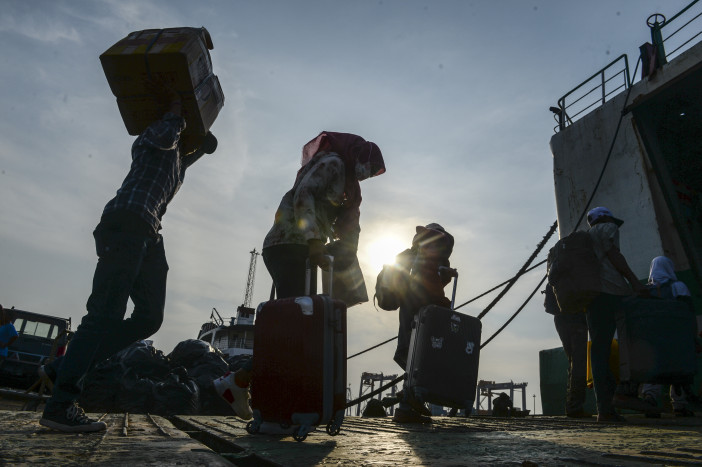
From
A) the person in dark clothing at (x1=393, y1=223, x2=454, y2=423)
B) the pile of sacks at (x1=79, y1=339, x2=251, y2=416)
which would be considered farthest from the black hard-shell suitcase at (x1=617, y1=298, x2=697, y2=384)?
the pile of sacks at (x1=79, y1=339, x2=251, y2=416)

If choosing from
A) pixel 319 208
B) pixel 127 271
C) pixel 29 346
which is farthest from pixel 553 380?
pixel 29 346

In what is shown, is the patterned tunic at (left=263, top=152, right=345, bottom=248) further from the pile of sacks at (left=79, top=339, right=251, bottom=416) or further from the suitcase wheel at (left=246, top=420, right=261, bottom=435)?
the pile of sacks at (left=79, top=339, right=251, bottom=416)

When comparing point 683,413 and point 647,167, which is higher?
point 647,167

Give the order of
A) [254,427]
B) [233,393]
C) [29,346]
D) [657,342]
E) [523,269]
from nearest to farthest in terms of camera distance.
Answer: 1. [254,427]
2. [233,393]
3. [657,342]
4. [523,269]
5. [29,346]

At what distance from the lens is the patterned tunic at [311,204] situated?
2588mm

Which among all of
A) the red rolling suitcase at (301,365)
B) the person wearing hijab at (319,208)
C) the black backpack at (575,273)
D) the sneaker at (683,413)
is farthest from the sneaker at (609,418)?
the red rolling suitcase at (301,365)

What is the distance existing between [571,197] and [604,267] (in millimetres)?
4441

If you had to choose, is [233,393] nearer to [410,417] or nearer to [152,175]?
[152,175]

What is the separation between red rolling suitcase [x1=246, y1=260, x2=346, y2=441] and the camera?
200 centimetres

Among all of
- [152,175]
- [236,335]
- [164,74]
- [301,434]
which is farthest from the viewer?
[236,335]

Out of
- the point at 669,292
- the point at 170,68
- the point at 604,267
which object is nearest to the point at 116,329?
the point at 170,68

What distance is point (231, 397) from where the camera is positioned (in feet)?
8.07

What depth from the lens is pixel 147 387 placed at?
6.33 metres

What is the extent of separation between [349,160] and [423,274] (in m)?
1.34
